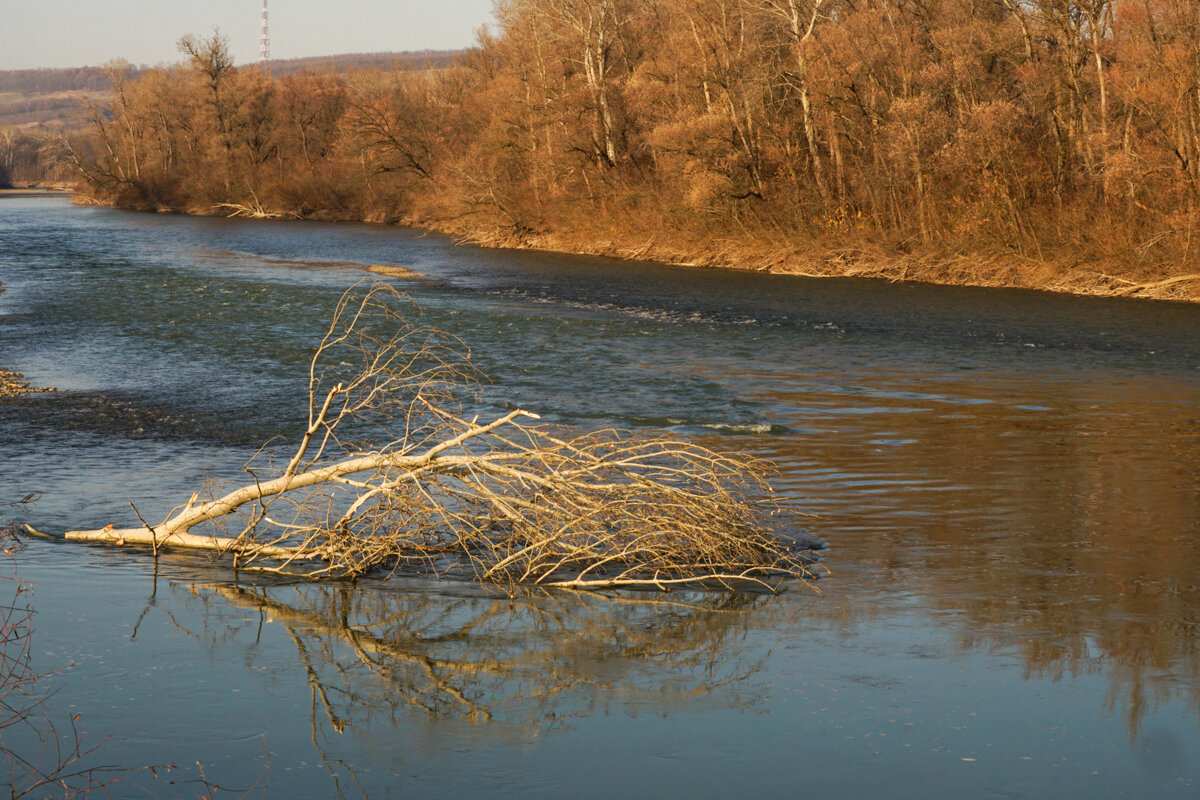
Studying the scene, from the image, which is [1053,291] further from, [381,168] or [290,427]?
[381,168]

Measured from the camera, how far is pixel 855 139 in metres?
40.1

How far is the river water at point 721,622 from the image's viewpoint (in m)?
6.64

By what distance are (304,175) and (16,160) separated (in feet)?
374

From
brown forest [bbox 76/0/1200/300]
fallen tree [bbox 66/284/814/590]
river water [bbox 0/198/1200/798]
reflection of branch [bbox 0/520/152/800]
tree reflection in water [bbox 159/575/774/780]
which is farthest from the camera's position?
brown forest [bbox 76/0/1200/300]

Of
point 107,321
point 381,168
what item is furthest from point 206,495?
point 381,168

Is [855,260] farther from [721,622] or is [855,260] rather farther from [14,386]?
[721,622]

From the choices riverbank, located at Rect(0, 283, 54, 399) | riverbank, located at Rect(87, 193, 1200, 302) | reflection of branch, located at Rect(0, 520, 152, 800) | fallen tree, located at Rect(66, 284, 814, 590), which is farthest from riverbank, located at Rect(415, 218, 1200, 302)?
reflection of branch, located at Rect(0, 520, 152, 800)

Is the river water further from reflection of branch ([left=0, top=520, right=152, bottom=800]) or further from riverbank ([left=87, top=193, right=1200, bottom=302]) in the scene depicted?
riverbank ([left=87, top=193, right=1200, bottom=302])

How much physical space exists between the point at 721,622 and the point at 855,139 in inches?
1326

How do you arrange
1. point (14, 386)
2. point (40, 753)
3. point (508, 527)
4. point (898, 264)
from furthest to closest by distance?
point (898, 264) < point (14, 386) < point (508, 527) < point (40, 753)

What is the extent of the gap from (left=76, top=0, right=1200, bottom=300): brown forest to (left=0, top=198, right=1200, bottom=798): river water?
42.1 feet

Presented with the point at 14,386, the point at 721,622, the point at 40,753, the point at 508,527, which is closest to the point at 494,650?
the point at 721,622

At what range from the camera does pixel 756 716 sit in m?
7.21

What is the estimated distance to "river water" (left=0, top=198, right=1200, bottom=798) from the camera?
21.8 feet
